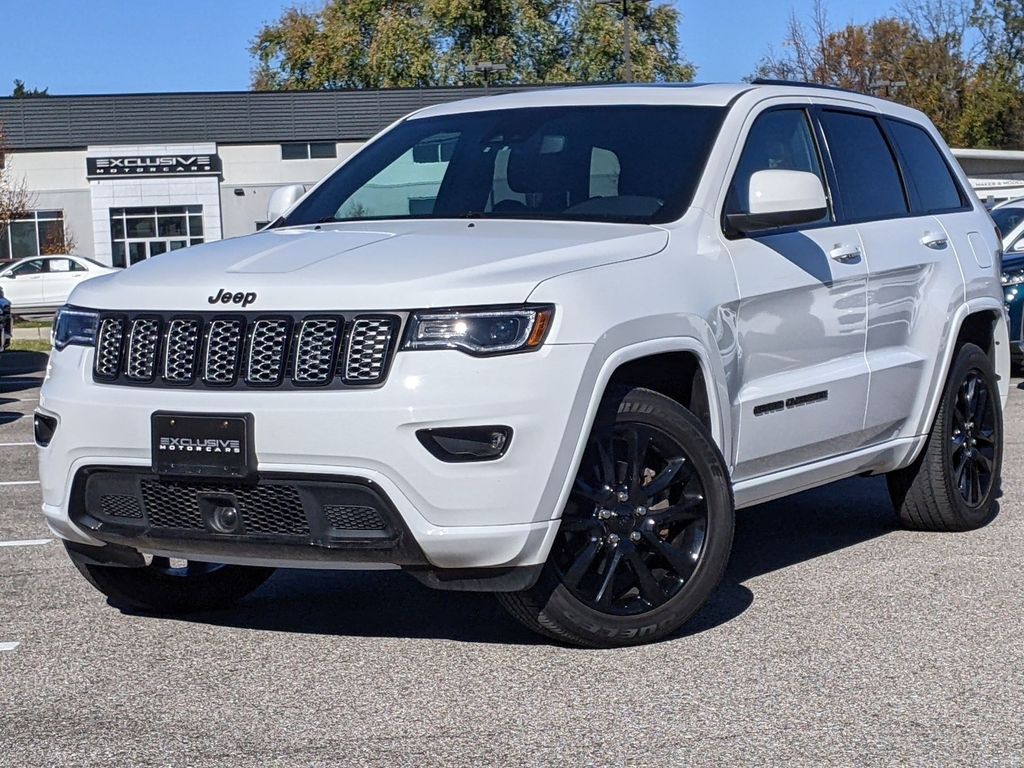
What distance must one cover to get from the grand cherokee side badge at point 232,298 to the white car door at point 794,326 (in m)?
1.66

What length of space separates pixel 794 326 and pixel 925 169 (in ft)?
6.02

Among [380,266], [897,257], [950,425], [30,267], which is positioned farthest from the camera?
[30,267]

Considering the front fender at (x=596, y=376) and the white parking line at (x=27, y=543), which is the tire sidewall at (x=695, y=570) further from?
the white parking line at (x=27, y=543)

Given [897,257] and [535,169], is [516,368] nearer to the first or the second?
[535,169]

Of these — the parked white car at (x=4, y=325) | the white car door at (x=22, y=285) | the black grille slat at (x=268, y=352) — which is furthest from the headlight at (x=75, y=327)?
the white car door at (x=22, y=285)

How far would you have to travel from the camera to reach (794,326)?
5.76 meters

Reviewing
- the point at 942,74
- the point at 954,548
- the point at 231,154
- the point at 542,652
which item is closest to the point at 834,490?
the point at 954,548

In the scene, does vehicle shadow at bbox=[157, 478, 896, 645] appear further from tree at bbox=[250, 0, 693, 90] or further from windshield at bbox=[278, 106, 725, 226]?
tree at bbox=[250, 0, 693, 90]

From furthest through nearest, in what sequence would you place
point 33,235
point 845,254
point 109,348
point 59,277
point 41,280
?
point 33,235, point 59,277, point 41,280, point 845,254, point 109,348

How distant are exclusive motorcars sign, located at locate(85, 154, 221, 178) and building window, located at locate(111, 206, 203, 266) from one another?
1231 millimetres

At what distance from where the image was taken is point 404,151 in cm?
655

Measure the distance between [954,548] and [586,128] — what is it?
234cm

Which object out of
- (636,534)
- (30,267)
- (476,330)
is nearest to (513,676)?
(636,534)

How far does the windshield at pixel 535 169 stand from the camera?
571 cm
